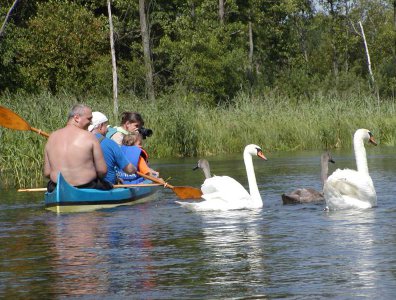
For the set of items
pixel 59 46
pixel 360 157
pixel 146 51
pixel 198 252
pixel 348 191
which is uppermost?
pixel 59 46

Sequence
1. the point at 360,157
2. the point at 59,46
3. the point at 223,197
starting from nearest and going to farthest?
the point at 223,197
the point at 360,157
the point at 59,46

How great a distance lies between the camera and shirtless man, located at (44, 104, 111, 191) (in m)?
15.5

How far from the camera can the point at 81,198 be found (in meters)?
16.0

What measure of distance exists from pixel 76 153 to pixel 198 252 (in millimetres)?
4510

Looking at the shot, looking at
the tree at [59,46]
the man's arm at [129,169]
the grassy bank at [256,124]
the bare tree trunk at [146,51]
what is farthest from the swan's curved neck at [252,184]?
the bare tree trunk at [146,51]

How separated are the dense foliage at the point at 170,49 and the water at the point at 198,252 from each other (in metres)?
20.6

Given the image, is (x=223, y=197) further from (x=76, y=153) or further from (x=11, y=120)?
(x=11, y=120)

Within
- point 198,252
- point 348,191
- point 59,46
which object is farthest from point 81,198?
point 59,46

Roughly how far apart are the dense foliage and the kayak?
1885 cm

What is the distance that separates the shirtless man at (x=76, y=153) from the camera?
50.8 ft

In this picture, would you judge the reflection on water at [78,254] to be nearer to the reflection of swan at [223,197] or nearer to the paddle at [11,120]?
the reflection of swan at [223,197]

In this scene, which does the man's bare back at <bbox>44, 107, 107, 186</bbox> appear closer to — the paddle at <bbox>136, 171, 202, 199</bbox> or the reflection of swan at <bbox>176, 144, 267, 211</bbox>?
the reflection of swan at <bbox>176, 144, 267, 211</bbox>

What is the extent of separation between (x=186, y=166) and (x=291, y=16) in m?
49.0

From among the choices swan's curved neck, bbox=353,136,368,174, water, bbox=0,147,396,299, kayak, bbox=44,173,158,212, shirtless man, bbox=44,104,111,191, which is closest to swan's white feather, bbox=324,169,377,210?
water, bbox=0,147,396,299
